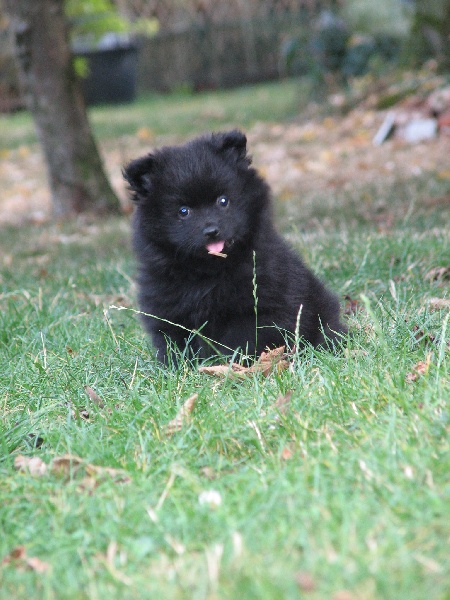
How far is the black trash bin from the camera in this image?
59.9 ft

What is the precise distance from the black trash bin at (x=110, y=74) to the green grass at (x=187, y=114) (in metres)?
0.45

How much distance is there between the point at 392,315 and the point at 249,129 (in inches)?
378

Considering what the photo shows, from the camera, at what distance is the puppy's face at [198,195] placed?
3473 millimetres

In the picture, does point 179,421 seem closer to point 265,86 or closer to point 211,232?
point 211,232

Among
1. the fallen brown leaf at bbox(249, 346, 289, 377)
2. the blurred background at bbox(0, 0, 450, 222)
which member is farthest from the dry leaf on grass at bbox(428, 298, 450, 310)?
the blurred background at bbox(0, 0, 450, 222)

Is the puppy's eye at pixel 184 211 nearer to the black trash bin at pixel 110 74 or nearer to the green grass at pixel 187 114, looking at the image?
the green grass at pixel 187 114

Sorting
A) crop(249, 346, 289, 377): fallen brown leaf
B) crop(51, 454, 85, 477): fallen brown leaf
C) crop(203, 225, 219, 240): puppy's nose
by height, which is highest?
crop(203, 225, 219, 240): puppy's nose

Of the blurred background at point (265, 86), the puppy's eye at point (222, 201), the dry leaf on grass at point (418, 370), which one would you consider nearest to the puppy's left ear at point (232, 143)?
→ the puppy's eye at point (222, 201)

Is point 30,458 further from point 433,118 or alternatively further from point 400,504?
point 433,118

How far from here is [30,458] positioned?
9.15 ft

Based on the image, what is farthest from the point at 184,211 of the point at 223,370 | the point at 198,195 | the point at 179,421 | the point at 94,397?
the point at 179,421

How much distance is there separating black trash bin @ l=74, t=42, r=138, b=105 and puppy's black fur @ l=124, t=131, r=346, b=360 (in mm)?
15355

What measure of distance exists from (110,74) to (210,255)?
16199mm

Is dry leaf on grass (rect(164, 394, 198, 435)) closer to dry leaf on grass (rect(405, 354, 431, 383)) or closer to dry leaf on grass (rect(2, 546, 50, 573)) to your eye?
dry leaf on grass (rect(2, 546, 50, 573))
